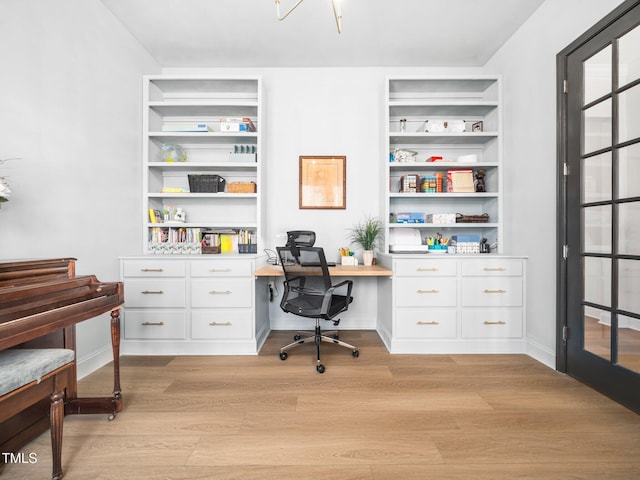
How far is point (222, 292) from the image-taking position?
9.06 feet

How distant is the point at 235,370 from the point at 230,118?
2518 mm

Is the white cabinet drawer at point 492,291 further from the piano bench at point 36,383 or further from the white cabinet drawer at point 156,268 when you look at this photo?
the piano bench at point 36,383

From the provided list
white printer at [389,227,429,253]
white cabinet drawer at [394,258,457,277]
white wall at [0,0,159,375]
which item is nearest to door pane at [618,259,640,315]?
white cabinet drawer at [394,258,457,277]

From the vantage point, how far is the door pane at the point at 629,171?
1.84 m

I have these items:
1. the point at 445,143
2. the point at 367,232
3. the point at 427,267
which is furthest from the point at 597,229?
the point at 367,232

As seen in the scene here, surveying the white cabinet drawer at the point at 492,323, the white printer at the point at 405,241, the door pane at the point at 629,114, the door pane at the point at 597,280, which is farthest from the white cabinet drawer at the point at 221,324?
the door pane at the point at 629,114

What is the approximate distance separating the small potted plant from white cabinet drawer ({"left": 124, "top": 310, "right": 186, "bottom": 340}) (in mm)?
1914

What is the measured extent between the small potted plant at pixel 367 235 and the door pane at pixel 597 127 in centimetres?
183

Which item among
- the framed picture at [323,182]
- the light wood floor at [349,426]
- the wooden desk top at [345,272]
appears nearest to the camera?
the light wood floor at [349,426]

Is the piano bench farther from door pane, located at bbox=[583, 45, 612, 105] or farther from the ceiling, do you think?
door pane, located at bbox=[583, 45, 612, 105]

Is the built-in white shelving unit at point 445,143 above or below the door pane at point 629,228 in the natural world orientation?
above

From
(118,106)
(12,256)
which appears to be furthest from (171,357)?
(118,106)

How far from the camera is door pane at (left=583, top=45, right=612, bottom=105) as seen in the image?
202cm

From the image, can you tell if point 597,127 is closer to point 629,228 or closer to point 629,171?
point 629,171
